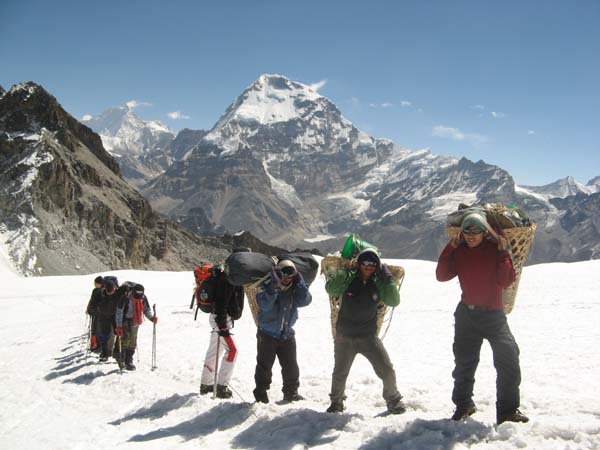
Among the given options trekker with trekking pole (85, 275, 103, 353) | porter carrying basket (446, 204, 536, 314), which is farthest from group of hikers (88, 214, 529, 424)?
trekker with trekking pole (85, 275, 103, 353)

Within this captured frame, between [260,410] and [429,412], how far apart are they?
2240 millimetres

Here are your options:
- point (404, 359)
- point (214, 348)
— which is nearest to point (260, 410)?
point (214, 348)

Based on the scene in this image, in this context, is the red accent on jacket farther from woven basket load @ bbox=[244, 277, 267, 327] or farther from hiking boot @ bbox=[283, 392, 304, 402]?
hiking boot @ bbox=[283, 392, 304, 402]

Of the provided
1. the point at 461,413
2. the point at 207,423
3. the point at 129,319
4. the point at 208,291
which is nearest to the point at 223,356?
the point at 208,291

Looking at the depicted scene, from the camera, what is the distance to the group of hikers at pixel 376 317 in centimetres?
560

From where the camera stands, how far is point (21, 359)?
48.2 feet

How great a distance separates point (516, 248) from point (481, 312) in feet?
2.85

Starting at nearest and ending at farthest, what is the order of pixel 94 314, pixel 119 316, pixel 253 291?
1. pixel 253 291
2. pixel 119 316
3. pixel 94 314

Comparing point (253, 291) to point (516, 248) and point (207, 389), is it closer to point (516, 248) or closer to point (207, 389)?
point (207, 389)

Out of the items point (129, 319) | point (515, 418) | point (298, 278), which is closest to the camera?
point (515, 418)

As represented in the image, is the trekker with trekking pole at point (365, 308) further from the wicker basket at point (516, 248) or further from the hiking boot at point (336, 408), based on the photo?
the wicker basket at point (516, 248)

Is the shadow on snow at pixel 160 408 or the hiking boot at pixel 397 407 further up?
the hiking boot at pixel 397 407

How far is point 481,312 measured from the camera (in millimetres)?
5691

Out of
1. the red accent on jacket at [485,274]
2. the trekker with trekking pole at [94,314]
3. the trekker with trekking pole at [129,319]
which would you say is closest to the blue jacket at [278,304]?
the red accent on jacket at [485,274]
